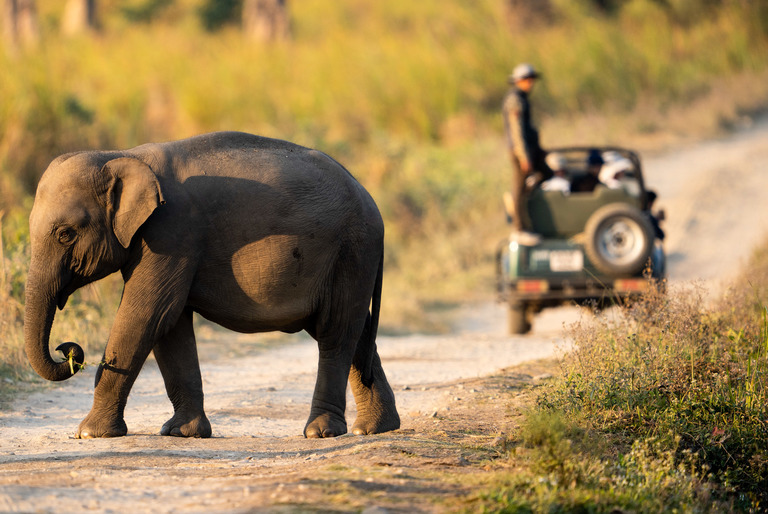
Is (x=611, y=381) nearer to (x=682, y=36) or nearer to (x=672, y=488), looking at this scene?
(x=672, y=488)

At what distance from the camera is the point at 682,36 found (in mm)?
29172

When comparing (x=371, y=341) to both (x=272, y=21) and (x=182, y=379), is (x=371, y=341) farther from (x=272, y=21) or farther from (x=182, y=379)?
(x=272, y=21)

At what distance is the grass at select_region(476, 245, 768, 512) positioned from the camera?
5.14 meters

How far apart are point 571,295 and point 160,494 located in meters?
8.37

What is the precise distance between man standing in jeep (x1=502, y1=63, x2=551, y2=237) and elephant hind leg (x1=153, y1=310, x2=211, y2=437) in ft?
21.8

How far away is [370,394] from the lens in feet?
24.0

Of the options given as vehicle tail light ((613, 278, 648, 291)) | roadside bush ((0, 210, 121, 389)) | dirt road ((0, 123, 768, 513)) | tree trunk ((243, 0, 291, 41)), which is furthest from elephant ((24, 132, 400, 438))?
tree trunk ((243, 0, 291, 41))

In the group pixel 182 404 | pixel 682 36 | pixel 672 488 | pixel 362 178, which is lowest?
pixel 672 488

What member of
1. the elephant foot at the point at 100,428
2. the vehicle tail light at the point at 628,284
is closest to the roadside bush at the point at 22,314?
the elephant foot at the point at 100,428

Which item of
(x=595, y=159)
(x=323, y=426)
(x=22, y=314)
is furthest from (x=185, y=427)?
(x=595, y=159)

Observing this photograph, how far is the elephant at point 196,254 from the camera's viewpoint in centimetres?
652

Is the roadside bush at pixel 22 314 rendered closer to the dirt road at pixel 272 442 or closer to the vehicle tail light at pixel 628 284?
the dirt road at pixel 272 442

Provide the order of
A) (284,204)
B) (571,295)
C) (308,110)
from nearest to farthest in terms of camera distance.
→ (284,204), (571,295), (308,110)

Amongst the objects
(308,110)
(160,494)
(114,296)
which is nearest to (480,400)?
(160,494)
